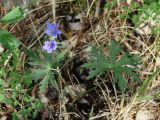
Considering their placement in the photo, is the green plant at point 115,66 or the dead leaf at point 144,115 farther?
the dead leaf at point 144,115

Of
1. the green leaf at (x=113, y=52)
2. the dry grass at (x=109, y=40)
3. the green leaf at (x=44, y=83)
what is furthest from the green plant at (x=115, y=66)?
the green leaf at (x=44, y=83)

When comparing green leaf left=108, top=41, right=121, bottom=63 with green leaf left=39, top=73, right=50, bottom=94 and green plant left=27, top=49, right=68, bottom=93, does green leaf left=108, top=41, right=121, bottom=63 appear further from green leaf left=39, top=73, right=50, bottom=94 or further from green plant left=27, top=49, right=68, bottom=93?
green leaf left=39, top=73, right=50, bottom=94

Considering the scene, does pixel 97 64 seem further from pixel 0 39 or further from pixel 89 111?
pixel 0 39

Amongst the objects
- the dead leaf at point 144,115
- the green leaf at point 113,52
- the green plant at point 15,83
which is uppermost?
the green leaf at point 113,52

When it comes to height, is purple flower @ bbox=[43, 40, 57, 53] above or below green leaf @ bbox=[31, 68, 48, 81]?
above

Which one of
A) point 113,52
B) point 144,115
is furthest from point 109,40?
point 144,115

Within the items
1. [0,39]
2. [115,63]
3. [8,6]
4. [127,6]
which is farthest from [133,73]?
[8,6]

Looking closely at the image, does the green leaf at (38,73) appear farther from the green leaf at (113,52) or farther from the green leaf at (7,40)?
the green leaf at (113,52)

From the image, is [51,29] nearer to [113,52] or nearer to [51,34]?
[51,34]

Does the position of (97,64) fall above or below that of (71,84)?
above

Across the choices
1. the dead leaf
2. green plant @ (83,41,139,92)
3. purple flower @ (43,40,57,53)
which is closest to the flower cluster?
purple flower @ (43,40,57,53)

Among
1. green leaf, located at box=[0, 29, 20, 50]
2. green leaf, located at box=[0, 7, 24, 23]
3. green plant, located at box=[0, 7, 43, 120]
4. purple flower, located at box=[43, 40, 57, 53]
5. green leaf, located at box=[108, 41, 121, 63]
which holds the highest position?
green leaf, located at box=[0, 7, 24, 23]
